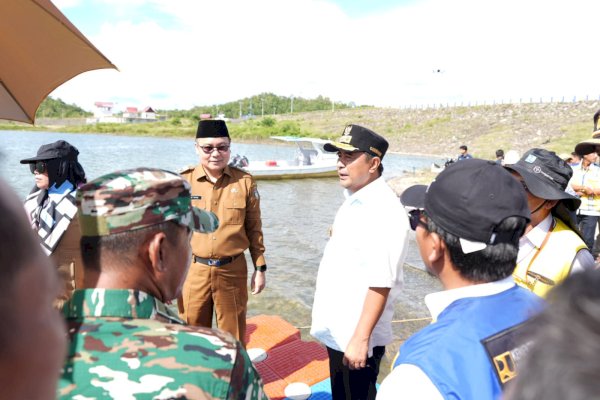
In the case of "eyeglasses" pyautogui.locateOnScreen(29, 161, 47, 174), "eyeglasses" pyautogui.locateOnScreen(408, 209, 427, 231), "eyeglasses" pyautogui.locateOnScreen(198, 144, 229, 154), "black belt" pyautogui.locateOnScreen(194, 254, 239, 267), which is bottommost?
"black belt" pyautogui.locateOnScreen(194, 254, 239, 267)

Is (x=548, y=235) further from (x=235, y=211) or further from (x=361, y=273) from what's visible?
(x=235, y=211)

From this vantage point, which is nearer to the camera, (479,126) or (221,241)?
(221,241)

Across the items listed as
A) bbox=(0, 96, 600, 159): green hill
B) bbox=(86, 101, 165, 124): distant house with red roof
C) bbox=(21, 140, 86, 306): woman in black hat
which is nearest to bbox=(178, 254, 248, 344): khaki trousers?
bbox=(21, 140, 86, 306): woman in black hat

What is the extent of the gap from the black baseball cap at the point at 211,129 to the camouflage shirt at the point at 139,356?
2472 millimetres

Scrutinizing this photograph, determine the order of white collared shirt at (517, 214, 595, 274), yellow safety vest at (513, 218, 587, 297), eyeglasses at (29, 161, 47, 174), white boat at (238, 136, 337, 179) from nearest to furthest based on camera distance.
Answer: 1. yellow safety vest at (513, 218, 587, 297)
2. white collared shirt at (517, 214, 595, 274)
3. eyeglasses at (29, 161, 47, 174)
4. white boat at (238, 136, 337, 179)

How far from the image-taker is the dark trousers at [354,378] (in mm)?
2527

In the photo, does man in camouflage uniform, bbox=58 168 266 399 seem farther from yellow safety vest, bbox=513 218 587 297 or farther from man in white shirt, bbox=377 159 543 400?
yellow safety vest, bbox=513 218 587 297

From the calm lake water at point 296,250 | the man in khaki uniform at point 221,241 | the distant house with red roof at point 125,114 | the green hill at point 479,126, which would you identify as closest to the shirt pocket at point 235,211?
the man in khaki uniform at point 221,241

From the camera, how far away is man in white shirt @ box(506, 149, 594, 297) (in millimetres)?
2199

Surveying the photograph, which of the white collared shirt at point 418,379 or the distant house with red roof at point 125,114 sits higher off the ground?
the distant house with red roof at point 125,114

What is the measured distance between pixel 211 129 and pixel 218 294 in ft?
4.48

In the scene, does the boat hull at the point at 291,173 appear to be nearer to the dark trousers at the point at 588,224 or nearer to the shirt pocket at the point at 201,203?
the dark trousers at the point at 588,224

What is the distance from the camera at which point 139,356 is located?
102 cm

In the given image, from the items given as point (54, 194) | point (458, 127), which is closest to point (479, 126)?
point (458, 127)
